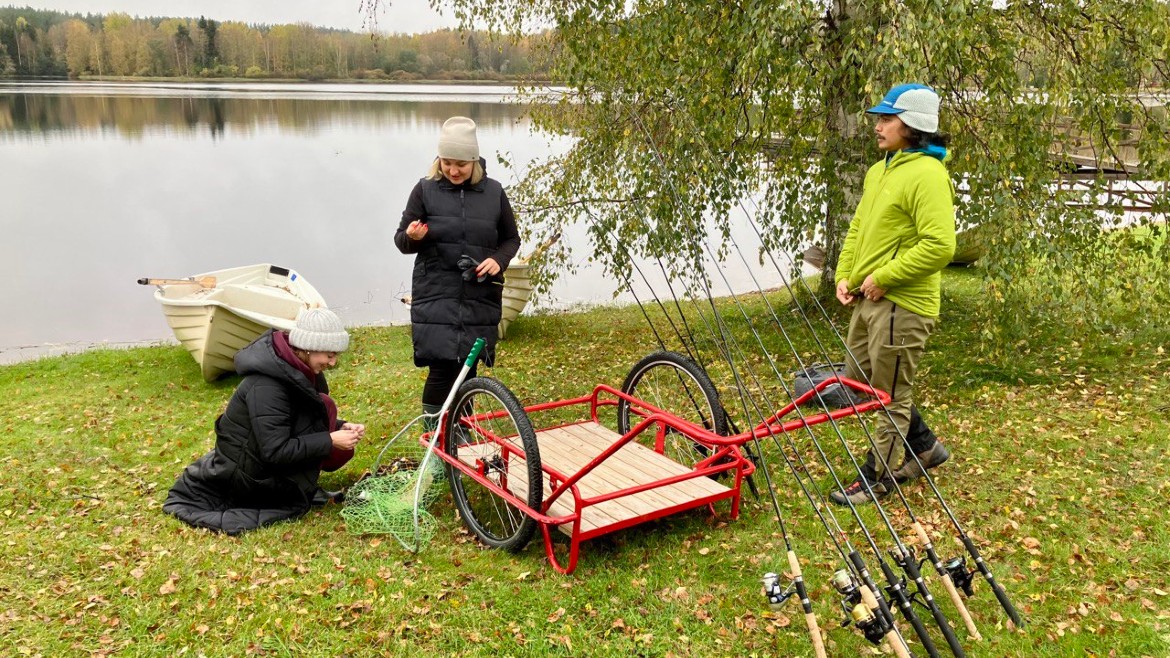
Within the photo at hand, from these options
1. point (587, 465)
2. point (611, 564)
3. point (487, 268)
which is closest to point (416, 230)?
point (487, 268)

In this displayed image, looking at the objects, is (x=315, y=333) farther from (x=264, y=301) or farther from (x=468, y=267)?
(x=264, y=301)

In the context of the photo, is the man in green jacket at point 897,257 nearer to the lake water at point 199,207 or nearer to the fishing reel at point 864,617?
the fishing reel at point 864,617

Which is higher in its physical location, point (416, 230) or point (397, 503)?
point (416, 230)

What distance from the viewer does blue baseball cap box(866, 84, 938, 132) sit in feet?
13.3

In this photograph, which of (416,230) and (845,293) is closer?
(845,293)

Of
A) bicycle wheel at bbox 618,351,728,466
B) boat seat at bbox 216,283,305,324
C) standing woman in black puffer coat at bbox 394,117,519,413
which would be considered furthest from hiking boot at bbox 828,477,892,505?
boat seat at bbox 216,283,305,324

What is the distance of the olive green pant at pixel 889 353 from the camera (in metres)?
4.29

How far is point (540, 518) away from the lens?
392cm

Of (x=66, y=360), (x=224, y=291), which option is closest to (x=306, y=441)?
(x=224, y=291)

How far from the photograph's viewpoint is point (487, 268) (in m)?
4.76

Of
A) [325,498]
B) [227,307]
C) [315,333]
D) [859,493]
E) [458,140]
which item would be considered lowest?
[325,498]

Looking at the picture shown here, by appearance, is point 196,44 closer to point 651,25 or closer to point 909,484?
point 651,25

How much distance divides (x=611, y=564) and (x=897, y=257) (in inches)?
78.0

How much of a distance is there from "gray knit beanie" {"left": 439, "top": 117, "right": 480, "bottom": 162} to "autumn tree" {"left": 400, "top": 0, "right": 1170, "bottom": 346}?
1460mm
